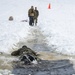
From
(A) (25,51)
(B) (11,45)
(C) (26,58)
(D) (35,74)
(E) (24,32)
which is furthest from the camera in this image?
(E) (24,32)

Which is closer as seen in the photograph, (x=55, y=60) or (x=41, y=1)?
(x=55, y=60)

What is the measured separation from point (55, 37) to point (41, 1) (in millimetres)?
33889

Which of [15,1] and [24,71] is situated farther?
[15,1]

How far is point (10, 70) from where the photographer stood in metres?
12.2

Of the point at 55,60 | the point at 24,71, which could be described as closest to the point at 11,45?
the point at 55,60

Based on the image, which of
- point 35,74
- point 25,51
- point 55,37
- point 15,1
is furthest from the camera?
point 15,1

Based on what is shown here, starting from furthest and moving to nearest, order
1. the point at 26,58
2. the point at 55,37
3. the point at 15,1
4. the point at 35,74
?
the point at 15,1 < the point at 55,37 < the point at 26,58 < the point at 35,74

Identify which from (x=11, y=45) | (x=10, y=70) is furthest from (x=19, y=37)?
(x=10, y=70)

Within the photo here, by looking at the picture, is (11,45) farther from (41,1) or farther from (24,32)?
(41,1)

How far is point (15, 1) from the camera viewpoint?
51625mm

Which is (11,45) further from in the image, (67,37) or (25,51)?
(67,37)

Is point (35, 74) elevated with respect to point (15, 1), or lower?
lower

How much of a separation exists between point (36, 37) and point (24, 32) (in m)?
1.77

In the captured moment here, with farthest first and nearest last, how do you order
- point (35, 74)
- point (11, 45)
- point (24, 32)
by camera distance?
1. point (24, 32)
2. point (11, 45)
3. point (35, 74)
